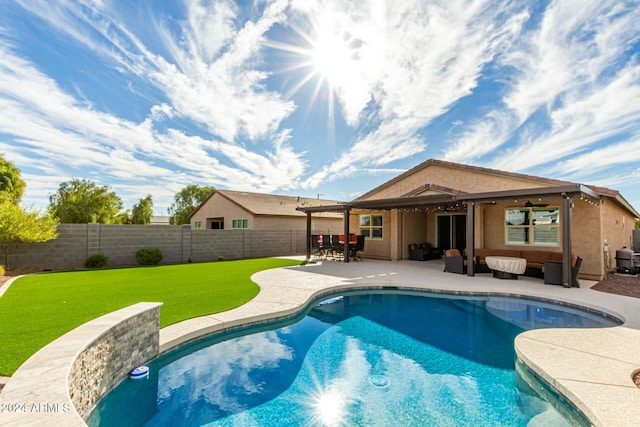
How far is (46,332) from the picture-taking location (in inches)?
178

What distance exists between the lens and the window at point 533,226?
10.7 metres

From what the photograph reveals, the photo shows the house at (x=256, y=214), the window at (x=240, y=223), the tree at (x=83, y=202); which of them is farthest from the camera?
the tree at (x=83, y=202)

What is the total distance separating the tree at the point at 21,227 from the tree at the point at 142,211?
2341cm

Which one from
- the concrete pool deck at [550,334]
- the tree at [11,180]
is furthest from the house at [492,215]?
the tree at [11,180]

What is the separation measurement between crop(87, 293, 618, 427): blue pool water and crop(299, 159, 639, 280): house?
4.45m

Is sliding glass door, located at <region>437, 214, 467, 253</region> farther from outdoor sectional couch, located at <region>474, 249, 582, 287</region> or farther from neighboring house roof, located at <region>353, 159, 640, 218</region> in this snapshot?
outdoor sectional couch, located at <region>474, 249, 582, 287</region>

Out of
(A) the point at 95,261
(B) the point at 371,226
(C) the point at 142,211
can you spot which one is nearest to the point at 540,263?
(B) the point at 371,226

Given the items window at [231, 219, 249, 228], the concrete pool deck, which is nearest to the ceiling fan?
the concrete pool deck

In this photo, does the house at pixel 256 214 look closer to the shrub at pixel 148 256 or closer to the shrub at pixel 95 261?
the shrub at pixel 148 256

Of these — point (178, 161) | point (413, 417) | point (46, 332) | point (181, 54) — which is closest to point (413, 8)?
point (181, 54)

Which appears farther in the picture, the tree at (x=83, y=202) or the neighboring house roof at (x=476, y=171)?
the tree at (x=83, y=202)

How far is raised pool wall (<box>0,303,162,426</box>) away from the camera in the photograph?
2076 mm

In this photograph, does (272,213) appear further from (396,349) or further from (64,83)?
(396,349)

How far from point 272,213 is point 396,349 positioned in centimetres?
1712
